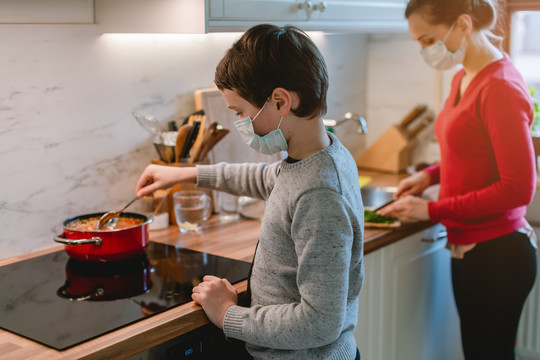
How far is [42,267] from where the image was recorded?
68.4 inches

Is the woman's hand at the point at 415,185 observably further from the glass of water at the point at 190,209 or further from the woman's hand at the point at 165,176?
the woman's hand at the point at 165,176

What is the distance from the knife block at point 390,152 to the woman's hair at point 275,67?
174cm

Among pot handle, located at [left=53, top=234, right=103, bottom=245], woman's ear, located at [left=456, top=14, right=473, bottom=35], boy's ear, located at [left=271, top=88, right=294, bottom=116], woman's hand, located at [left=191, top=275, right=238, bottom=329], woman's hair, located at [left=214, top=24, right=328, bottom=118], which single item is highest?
woman's ear, located at [left=456, top=14, right=473, bottom=35]

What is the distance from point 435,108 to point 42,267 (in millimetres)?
1857

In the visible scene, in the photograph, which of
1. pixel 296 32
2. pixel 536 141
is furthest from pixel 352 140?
pixel 296 32

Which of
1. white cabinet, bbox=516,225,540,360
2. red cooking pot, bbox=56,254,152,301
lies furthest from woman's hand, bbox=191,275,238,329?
white cabinet, bbox=516,225,540,360

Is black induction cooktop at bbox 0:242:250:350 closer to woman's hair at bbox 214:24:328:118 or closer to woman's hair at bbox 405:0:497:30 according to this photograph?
woman's hair at bbox 214:24:328:118

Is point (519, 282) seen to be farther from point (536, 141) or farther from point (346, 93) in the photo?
point (346, 93)

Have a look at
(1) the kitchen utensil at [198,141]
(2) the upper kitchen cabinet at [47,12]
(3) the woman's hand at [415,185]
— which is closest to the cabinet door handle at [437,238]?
(3) the woman's hand at [415,185]

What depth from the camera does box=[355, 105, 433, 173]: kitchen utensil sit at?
2.93 meters

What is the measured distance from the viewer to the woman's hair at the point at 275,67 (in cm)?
125

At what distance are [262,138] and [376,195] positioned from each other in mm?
1358

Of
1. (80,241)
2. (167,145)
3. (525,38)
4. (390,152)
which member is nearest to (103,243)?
(80,241)

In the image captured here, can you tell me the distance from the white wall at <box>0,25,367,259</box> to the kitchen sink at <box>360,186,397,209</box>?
29.4 inches
